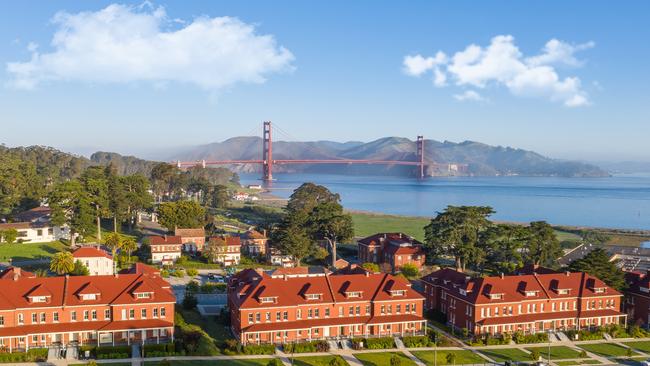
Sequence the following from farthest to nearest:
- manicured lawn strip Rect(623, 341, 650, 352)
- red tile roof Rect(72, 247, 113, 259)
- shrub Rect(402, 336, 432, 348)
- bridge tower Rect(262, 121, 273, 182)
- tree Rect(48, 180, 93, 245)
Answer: bridge tower Rect(262, 121, 273, 182) < tree Rect(48, 180, 93, 245) < red tile roof Rect(72, 247, 113, 259) < manicured lawn strip Rect(623, 341, 650, 352) < shrub Rect(402, 336, 432, 348)

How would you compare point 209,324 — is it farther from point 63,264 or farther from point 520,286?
point 520,286

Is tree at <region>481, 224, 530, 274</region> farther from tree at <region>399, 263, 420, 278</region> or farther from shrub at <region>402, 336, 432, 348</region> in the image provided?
shrub at <region>402, 336, 432, 348</region>

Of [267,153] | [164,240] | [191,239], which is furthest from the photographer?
[267,153]

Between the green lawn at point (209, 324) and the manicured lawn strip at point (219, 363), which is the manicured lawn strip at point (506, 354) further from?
the green lawn at point (209, 324)

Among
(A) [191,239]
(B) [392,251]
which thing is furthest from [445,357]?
(A) [191,239]

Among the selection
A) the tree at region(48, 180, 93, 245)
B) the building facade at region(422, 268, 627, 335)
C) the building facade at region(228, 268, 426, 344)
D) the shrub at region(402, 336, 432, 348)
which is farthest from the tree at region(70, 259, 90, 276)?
the building facade at region(422, 268, 627, 335)
